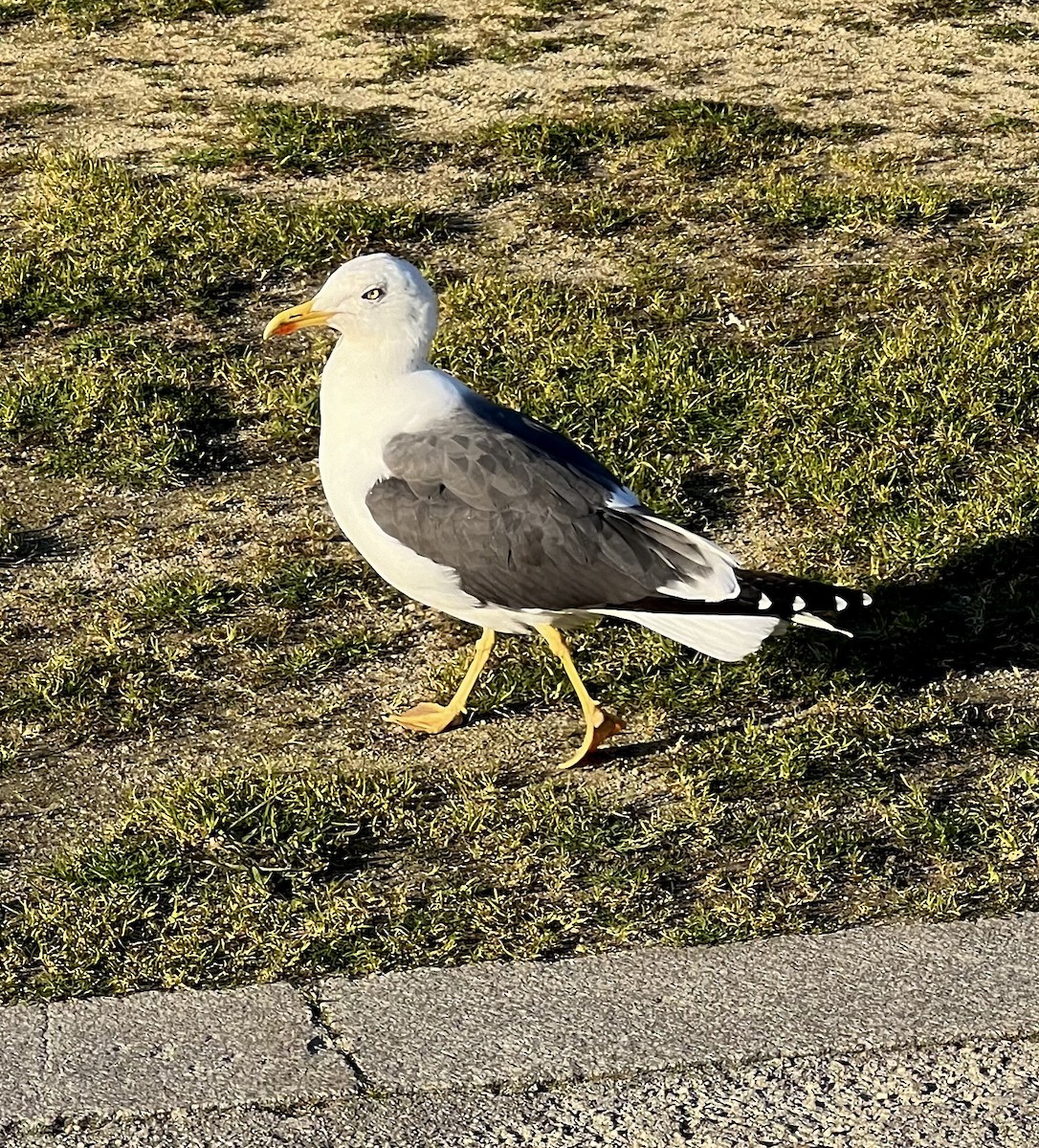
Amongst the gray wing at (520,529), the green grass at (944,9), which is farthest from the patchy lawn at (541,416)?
the gray wing at (520,529)

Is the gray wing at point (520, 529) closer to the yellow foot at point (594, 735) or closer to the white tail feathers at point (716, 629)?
the white tail feathers at point (716, 629)

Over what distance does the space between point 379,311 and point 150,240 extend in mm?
3104

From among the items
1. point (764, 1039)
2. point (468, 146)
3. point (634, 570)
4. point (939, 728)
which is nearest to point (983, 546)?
point (939, 728)

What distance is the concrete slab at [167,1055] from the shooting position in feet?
11.7

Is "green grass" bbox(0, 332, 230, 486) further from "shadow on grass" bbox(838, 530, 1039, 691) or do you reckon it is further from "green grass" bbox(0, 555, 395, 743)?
"shadow on grass" bbox(838, 530, 1039, 691)

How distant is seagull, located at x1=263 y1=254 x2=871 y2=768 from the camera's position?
466 cm

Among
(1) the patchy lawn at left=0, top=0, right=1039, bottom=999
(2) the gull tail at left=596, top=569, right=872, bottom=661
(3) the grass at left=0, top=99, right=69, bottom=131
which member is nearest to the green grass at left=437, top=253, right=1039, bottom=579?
(1) the patchy lawn at left=0, top=0, right=1039, bottom=999

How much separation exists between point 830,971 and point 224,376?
3824 mm

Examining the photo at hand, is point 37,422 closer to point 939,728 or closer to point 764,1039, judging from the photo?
point 939,728

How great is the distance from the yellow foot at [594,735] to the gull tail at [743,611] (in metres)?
0.34

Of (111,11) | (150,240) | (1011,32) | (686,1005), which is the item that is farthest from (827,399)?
(111,11)

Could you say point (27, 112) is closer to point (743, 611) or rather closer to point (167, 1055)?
point (743, 611)

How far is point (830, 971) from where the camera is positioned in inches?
156

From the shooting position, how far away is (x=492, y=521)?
4738 mm
